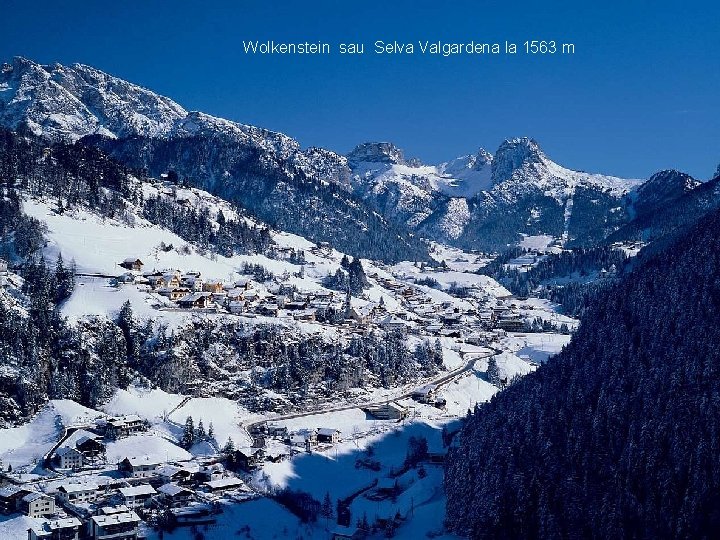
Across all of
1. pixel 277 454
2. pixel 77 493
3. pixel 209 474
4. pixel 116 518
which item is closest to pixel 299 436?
pixel 277 454

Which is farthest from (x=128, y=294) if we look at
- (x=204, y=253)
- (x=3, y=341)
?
(x=204, y=253)

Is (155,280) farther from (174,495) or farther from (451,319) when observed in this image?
(451,319)

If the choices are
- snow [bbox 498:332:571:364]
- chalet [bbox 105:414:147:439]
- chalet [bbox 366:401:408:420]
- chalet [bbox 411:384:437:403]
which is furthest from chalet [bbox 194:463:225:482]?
snow [bbox 498:332:571:364]

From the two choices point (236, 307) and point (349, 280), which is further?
point (349, 280)

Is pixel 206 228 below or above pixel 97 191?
below

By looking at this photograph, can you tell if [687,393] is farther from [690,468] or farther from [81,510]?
[81,510]

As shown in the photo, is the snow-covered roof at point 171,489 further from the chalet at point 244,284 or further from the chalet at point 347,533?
the chalet at point 244,284
